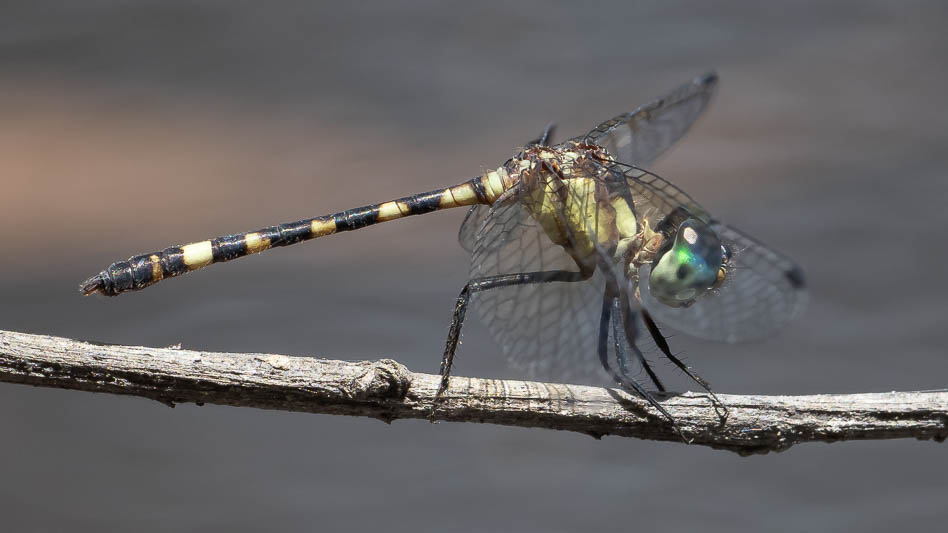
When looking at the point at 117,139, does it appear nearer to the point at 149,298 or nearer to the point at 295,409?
the point at 149,298

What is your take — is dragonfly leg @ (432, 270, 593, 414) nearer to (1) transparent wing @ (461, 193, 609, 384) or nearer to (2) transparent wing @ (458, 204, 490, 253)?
(1) transparent wing @ (461, 193, 609, 384)

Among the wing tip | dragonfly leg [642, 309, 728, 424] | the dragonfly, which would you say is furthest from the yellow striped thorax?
the wing tip

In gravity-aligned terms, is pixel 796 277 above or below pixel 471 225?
below

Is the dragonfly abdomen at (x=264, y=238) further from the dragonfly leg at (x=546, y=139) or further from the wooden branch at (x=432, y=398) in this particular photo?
the wooden branch at (x=432, y=398)

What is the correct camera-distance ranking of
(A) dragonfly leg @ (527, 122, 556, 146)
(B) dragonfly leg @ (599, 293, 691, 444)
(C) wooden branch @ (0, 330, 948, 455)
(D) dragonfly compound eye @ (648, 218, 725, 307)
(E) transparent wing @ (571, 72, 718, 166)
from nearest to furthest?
(C) wooden branch @ (0, 330, 948, 455), (B) dragonfly leg @ (599, 293, 691, 444), (D) dragonfly compound eye @ (648, 218, 725, 307), (A) dragonfly leg @ (527, 122, 556, 146), (E) transparent wing @ (571, 72, 718, 166)

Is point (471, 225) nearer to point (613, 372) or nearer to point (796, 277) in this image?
point (613, 372)

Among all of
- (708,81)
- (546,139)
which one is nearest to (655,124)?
(708,81)

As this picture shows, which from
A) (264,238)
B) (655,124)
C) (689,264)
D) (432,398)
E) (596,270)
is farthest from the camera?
(655,124)
